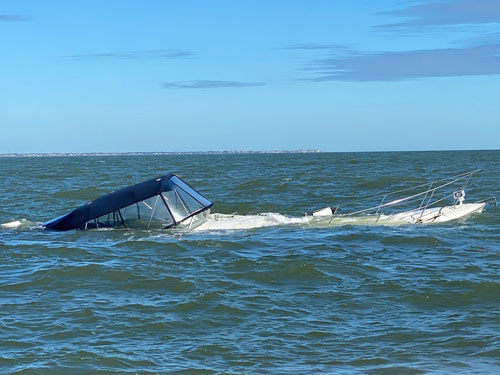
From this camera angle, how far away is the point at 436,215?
69.1 feet

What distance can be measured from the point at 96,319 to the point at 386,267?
20.2 ft

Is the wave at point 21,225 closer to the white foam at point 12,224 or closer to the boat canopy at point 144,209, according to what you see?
the white foam at point 12,224

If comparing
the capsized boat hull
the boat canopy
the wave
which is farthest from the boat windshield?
the capsized boat hull

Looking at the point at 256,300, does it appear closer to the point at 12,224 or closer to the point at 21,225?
the point at 21,225

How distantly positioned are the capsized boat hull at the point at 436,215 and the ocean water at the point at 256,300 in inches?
20.8

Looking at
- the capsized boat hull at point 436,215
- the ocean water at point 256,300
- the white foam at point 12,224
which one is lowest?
the ocean water at point 256,300

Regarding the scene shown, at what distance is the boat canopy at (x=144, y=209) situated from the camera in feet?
62.7

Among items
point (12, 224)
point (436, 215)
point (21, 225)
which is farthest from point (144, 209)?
point (436, 215)

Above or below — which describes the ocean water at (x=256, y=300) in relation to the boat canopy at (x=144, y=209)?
below

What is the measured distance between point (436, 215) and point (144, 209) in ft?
25.9

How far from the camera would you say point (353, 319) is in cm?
1135

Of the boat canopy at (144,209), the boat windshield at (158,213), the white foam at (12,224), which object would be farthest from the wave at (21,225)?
the boat windshield at (158,213)

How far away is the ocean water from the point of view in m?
9.54

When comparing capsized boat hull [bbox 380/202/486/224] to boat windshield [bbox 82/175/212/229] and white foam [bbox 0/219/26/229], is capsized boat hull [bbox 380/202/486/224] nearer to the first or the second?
boat windshield [bbox 82/175/212/229]
